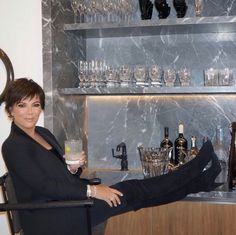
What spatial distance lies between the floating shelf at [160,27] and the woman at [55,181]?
0.70 meters

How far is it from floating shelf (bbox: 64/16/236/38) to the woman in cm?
70

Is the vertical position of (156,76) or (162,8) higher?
(162,8)

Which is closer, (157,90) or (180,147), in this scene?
(157,90)

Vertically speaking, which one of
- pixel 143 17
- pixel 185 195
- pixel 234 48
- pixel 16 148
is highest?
pixel 143 17

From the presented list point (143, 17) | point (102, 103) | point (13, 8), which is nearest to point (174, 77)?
point (143, 17)

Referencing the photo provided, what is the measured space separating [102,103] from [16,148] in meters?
1.19

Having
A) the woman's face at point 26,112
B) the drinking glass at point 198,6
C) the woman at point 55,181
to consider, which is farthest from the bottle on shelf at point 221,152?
the woman's face at point 26,112

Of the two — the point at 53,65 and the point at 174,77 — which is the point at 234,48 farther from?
the point at 53,65

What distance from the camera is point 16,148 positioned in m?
1.86

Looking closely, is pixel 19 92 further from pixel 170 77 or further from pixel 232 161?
pixel 232 161

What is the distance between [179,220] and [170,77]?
0.89 meters

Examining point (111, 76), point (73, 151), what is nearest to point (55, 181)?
point (73, 151)

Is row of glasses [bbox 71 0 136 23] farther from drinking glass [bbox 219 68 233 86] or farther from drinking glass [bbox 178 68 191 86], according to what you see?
drinking glass [bbox 219 68 233 86]

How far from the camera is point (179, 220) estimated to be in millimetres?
2303
